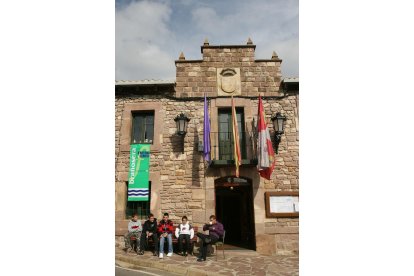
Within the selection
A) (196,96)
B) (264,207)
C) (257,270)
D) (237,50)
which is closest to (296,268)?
(257,270)

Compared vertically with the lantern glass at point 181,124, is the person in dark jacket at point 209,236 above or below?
below

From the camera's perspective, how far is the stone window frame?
7582 mm

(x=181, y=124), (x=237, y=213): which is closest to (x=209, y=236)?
(x=181, y=124)

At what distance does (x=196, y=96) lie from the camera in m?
7.88

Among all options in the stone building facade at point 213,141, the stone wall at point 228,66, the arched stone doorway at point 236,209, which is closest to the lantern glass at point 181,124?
the stone building facade at point 213,141

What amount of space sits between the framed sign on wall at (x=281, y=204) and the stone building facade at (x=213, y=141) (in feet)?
0.43

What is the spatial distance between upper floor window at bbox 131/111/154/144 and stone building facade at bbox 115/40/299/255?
0.19 meters

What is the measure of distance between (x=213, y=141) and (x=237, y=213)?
2.88 m

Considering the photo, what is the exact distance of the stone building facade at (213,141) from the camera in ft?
23.2

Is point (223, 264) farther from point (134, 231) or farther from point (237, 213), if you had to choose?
point (237, 213)

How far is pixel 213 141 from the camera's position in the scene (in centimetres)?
741

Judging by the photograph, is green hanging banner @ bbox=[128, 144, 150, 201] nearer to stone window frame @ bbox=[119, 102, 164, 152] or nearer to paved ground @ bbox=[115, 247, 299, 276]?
stone window frame @ bbox=[119, 102, 164, 152]

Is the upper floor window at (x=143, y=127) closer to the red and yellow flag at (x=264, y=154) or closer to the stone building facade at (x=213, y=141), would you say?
the stone building facade at (x=213, y=141)
